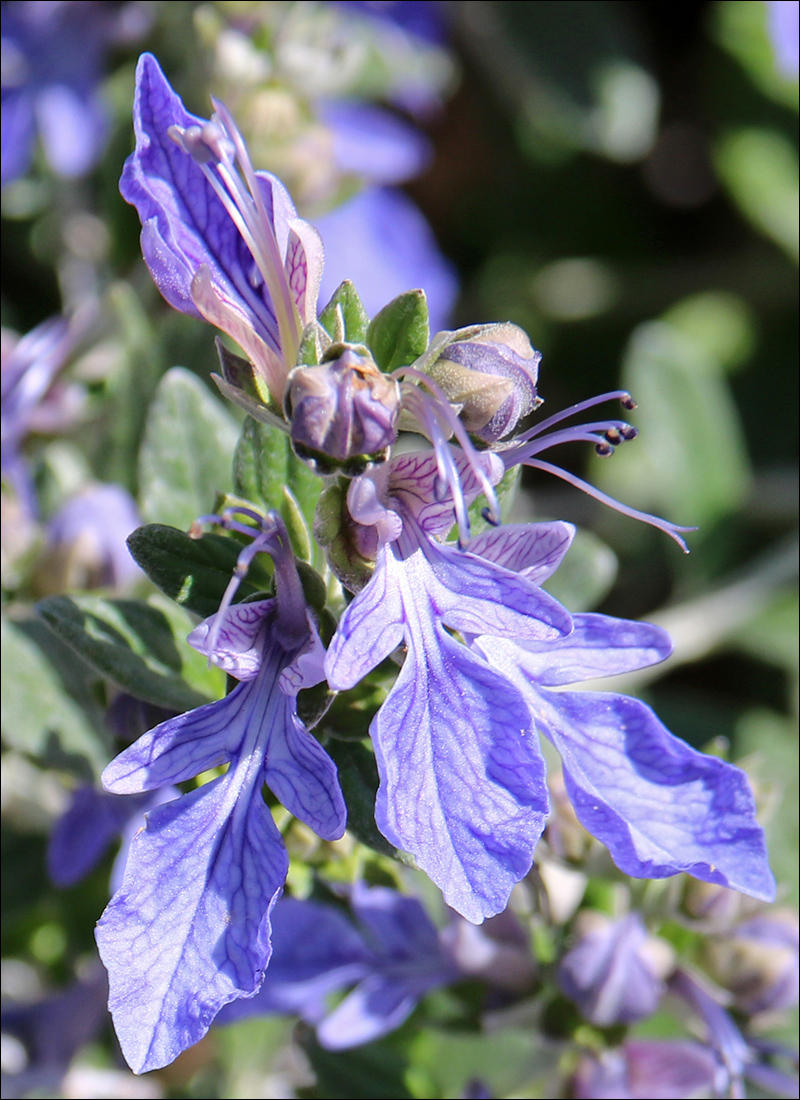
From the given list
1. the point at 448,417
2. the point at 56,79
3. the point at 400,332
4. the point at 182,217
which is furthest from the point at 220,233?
the point at 56,79

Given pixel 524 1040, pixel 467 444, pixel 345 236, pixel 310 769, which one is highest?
pixel 467 444

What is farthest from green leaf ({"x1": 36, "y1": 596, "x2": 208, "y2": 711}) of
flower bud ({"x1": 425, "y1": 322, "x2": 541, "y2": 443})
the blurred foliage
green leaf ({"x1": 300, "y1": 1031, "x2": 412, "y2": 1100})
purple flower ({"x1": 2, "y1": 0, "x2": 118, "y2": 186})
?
purple flower ({"x1": 2, "y1": 0, "x2": 118, "y2": 186})

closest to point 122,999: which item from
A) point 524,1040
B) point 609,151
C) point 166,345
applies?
point 524,1040

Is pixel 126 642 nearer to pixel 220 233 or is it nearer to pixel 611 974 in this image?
pixel 220 233

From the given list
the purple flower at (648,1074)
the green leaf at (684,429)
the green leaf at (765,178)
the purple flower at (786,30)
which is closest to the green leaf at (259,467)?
the purple flower at (648,1074)

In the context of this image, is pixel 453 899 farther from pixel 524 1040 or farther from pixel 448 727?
pixel 524 1040

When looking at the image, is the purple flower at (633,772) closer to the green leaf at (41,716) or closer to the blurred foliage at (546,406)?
the blurred foliage at (546,406)

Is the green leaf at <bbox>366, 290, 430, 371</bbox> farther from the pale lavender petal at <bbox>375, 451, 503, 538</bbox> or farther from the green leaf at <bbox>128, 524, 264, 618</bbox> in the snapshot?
the green leaf at <bbox>128, 524, 264, 618</bbox>
